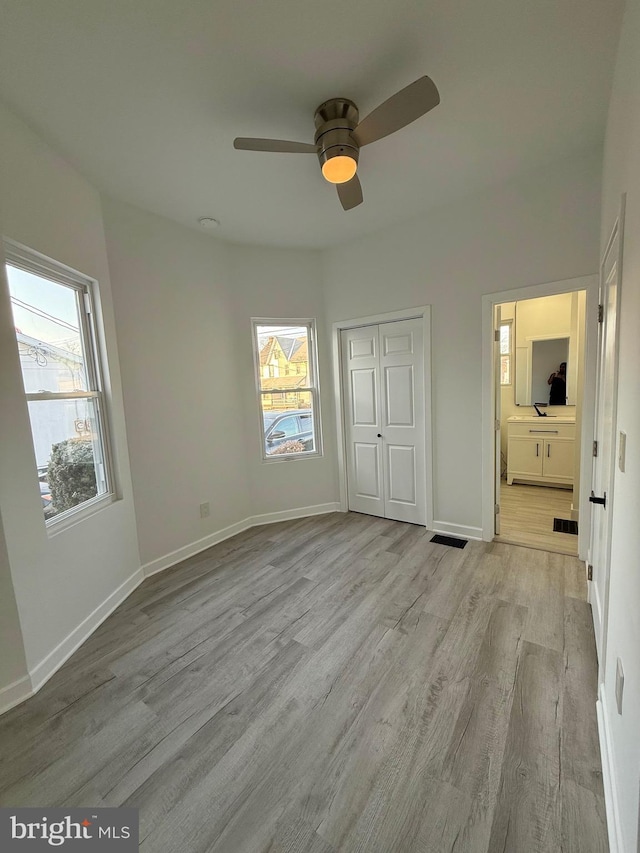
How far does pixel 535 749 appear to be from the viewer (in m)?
1.38

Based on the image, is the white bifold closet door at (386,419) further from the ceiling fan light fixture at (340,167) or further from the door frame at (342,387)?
the ceiling fan light fixture at (340,167)

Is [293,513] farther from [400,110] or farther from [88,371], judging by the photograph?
[400,110]

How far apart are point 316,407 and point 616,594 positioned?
9.94 ft

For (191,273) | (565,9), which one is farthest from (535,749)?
(191,273)

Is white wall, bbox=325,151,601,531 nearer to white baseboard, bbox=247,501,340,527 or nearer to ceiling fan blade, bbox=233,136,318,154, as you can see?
white baseboard, bbox=247,501,340,527

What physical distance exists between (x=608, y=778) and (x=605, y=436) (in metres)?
1.43

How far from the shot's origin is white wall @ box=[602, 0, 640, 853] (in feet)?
3.13

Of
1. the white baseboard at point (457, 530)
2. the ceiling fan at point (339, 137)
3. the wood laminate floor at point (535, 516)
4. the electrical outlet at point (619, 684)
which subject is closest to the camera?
the electrical outlet at point (619, 684)

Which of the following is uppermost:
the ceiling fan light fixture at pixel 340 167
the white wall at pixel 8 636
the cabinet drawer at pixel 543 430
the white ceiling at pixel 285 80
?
the white ceiling at pixel 285 80

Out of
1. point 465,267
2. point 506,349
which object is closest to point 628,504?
point 465,267

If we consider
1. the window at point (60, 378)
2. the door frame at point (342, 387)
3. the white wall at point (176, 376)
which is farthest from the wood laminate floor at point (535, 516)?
the window at point (60, 378)

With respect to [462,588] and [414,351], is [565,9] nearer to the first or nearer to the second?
[414,351]

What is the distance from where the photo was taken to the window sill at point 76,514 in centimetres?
203

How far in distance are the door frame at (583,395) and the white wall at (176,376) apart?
2330 millimetres
